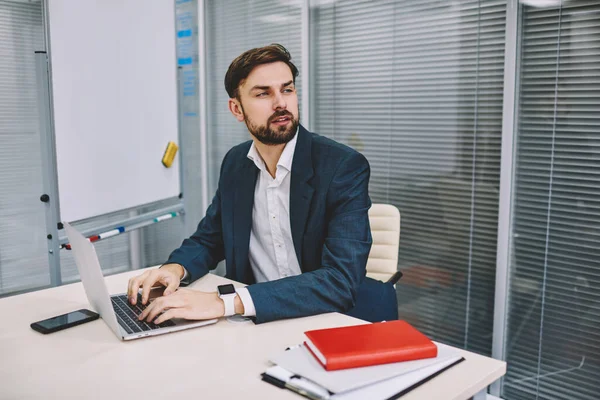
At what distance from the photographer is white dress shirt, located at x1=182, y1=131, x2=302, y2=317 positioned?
76.2 inches

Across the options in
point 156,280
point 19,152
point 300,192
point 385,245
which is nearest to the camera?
point 156,280

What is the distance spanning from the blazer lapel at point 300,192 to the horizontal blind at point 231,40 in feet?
5.62

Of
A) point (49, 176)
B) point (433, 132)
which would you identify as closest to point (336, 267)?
Answer: point (433, 132)

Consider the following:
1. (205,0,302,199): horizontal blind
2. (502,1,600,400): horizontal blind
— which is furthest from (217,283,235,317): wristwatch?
(205,0,302,199): horizontal blind

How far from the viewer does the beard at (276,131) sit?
6.15 ft

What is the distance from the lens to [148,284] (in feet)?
5.37

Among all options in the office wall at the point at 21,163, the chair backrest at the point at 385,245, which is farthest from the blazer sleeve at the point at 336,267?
the office wall at the point at 21,163

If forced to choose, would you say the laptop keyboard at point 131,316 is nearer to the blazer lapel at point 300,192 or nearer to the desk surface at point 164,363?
the desk surface at point 164,363

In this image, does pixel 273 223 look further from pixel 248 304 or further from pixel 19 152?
pixel 19 152

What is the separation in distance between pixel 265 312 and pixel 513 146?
1673 mm

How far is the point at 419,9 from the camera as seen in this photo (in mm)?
2926

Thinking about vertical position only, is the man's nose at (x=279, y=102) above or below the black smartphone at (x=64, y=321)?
above

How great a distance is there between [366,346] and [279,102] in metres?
0.97

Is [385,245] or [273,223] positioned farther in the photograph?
[385,245]
